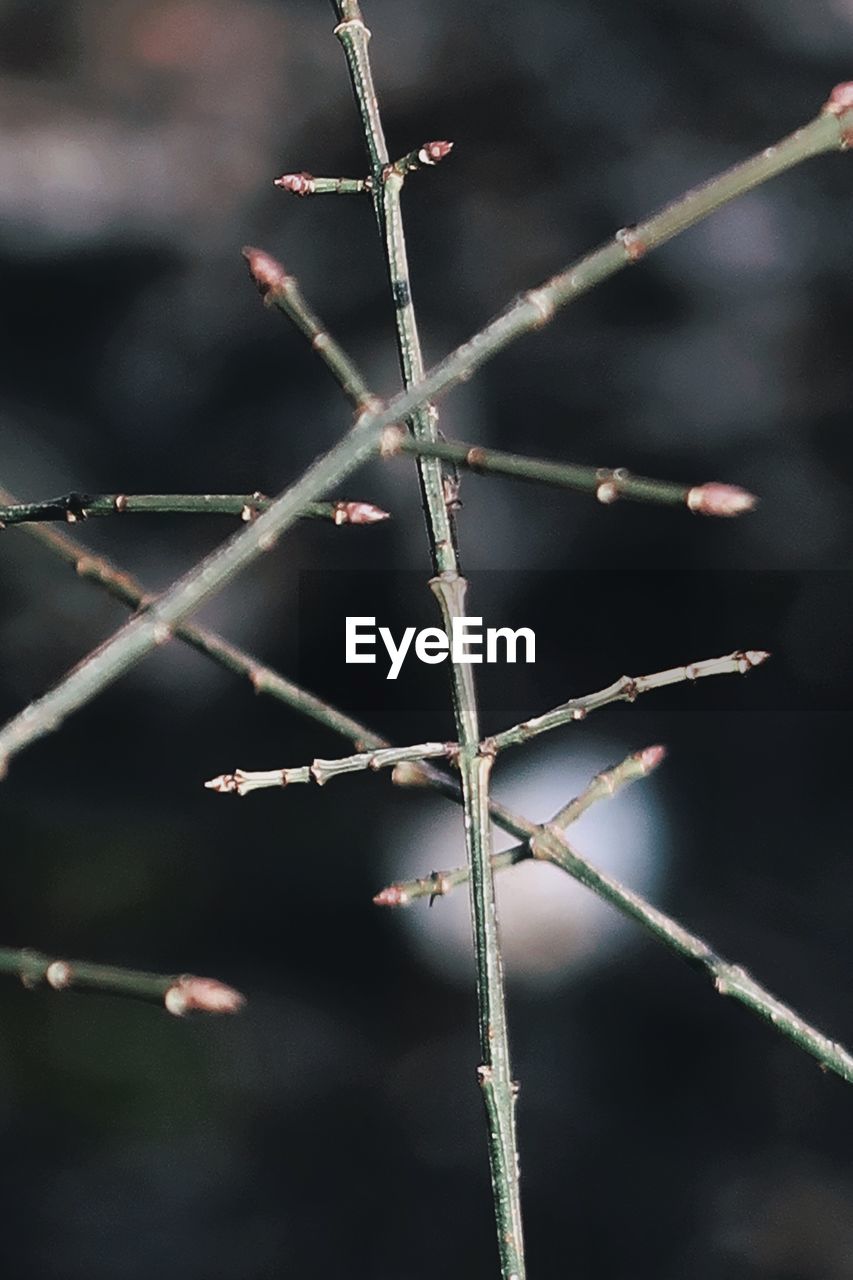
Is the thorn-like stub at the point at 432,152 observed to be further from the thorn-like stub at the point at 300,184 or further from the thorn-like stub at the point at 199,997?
the thorn-like stub at the point at 199,997

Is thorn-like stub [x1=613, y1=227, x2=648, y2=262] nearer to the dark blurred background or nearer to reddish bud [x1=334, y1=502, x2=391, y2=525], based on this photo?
reddish bud [x1=334, y1=502, x2=391, y2=525]

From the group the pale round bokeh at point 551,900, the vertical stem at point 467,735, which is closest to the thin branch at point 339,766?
the vertical stem at point 467,735

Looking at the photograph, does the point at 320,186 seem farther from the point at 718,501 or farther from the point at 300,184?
the point at 718,501

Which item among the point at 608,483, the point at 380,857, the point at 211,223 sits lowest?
the point at 608,483

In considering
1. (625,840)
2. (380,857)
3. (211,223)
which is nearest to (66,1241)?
(380,857)

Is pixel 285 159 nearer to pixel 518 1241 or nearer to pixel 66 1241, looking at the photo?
pixel 66 1241

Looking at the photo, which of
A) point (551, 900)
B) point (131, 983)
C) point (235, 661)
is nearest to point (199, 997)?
point (131, 983)
